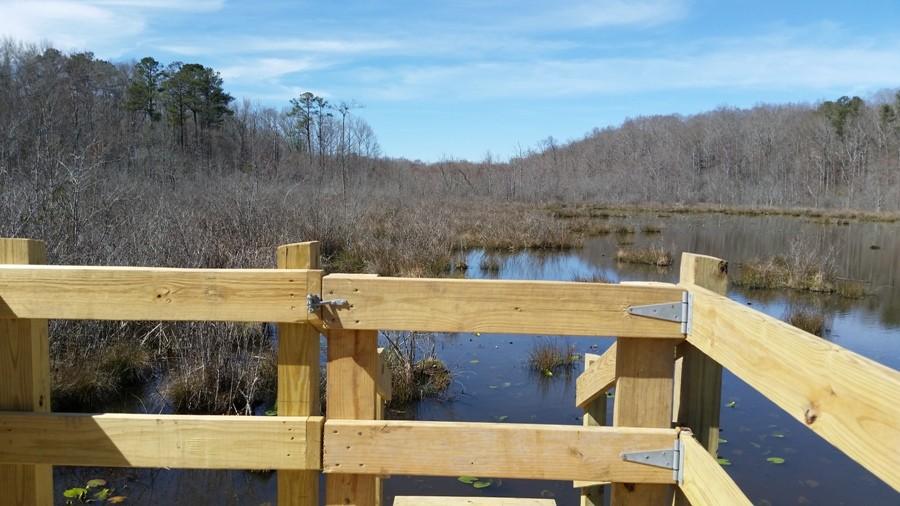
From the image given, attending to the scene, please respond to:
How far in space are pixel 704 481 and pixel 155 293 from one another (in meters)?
1.75

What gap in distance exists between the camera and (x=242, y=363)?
671 centimetres

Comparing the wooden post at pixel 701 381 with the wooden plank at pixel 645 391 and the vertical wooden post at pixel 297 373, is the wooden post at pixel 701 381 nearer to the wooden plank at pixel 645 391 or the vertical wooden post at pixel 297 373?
the wooden plank at pixel 645 391

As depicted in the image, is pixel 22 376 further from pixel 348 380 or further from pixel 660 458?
pixel 660 458

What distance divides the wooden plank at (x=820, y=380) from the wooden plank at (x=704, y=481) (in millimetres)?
278

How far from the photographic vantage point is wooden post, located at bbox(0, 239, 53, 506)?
2.12 metres

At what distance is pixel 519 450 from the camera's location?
2.01m

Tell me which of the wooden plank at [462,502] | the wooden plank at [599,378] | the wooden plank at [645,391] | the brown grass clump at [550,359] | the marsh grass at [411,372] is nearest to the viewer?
the wooden plank at [645,391]

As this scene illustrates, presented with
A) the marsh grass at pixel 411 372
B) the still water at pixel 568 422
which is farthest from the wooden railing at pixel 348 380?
the marsh grass at pixel 411 372

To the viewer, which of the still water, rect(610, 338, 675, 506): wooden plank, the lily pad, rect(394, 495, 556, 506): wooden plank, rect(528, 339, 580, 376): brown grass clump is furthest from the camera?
rect(528, 339, 580, 376): brown grass clump

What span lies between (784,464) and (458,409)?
10.9ft

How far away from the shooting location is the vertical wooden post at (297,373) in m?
2.06

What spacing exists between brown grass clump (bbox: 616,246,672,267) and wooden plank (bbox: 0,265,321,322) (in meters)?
18.0

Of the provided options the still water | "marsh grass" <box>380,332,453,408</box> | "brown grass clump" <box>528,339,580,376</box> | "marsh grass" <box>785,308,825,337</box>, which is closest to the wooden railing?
the still water

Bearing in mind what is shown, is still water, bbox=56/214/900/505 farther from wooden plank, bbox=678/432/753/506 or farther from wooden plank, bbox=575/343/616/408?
wooden plank, bbox=575/343/616/408
